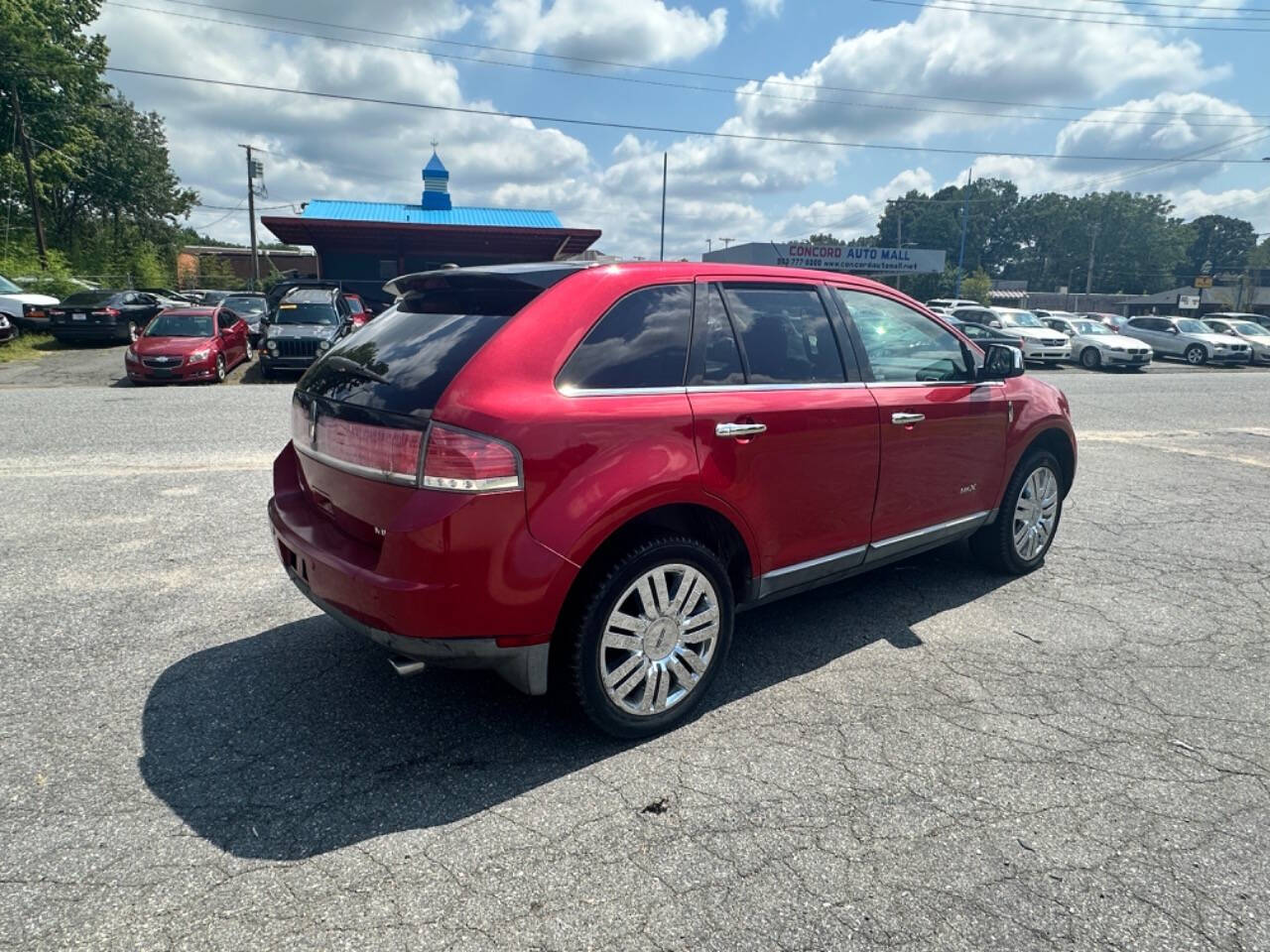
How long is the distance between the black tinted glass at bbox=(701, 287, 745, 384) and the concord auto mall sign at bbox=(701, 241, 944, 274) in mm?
43681

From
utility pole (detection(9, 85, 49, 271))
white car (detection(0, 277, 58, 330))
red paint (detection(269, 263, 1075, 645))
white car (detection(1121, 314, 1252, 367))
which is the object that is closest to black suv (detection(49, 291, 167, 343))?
white car (detection(0, 277, 58, 330))

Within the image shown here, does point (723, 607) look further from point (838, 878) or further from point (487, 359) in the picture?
point (487, 359)

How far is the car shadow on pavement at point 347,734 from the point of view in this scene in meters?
2.55

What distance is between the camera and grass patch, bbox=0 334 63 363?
1838 centimetres

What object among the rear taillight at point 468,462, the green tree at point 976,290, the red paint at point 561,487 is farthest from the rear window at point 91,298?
the green tree at point 976,290

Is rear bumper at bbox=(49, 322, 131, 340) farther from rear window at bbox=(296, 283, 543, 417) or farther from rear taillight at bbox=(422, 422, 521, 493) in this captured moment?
rear taillight at bbox=(422, 422, 521, 493)

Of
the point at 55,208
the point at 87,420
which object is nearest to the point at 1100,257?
the point at 55,208

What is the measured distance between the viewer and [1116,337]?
23750mm

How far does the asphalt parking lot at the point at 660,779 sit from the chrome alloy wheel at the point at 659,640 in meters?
0.20

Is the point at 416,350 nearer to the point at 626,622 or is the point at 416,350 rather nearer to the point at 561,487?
the point at 561,487

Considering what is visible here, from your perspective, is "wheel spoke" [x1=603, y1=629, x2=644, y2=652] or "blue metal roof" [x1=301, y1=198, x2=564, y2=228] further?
"blue metal roof" [x1=301, y1=198, x2=564, y2=228]

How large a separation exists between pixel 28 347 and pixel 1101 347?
→ 1148 inches

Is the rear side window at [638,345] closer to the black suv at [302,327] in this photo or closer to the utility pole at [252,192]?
the black suv at [302,327]

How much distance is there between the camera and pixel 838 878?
2330 millimetres
